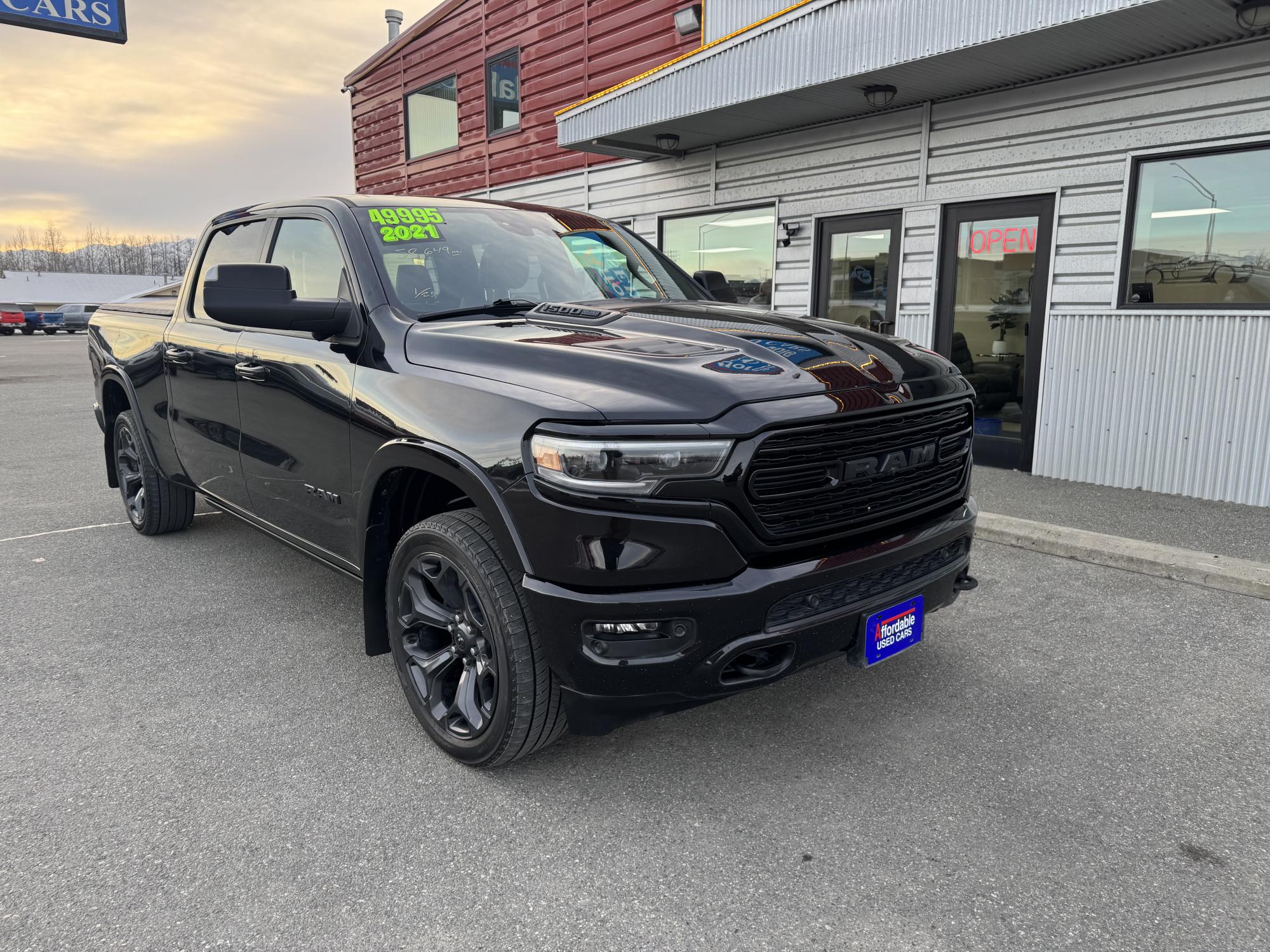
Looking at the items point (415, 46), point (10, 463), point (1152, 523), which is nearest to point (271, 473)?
point (1152, 523)

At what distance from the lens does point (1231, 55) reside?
585 centimetres

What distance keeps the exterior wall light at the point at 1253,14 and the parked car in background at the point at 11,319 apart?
50663mm

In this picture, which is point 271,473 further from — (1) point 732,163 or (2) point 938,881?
Answer: (1) point 732,163

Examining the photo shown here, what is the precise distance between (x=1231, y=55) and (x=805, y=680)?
5.55 m

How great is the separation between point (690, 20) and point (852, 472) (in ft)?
29.2

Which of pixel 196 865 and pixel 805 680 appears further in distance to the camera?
pixel 805 680

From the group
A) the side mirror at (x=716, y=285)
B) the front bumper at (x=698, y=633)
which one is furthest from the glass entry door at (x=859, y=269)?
the front bumper at (x=698, y=633)

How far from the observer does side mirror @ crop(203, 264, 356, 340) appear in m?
2.97

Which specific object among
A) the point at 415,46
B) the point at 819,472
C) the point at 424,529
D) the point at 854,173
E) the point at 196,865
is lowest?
the point at 196,865

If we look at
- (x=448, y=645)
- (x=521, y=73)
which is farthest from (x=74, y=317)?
(x=448, y=645)

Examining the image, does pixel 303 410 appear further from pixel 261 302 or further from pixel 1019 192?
pixel 1019 192

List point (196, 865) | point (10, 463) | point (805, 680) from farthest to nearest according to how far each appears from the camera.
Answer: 1. point (10, 463)
2. point (805, 680)
3. point (196, 865)

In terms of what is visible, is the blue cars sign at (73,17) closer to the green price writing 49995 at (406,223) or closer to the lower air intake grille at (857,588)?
the green price writing 49995 at (406,223)

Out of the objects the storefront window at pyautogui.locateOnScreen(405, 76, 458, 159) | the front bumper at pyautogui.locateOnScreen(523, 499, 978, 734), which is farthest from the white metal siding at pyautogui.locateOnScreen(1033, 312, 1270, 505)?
the storefront window at pyautogui.locateOnScreen(405, 76, 458, 159)
